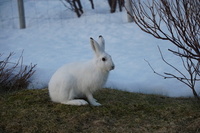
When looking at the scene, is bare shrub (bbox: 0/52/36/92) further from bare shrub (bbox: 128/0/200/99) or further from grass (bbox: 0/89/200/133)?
bare shrub (bbox: 128/0/200/99)

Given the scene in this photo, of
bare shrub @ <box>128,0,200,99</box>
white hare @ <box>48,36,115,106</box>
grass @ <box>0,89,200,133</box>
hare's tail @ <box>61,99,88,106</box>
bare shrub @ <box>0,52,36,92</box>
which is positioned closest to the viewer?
bare shrub @ <box>128,0,200,99</box>

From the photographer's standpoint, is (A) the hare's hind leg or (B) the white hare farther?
(A) the hare's hind leg

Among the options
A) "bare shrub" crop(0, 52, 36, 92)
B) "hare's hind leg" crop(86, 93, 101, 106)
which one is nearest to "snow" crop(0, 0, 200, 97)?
"bare shrub" crop(0, 52, 36, 92)

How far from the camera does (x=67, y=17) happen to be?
10.0m

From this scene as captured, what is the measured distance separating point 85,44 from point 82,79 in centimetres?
396

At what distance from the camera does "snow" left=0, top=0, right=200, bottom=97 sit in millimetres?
5898

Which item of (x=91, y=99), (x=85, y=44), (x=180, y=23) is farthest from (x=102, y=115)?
(x=85, y=44)

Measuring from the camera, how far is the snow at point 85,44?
19.3 ft

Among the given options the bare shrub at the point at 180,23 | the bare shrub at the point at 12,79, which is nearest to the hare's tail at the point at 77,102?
the bare shrub at the point at 180,23

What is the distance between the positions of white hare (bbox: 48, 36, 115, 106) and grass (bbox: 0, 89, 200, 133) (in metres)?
0.12

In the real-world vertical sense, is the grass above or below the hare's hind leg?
below

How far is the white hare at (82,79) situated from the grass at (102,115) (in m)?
0.12

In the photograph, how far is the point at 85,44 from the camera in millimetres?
8062

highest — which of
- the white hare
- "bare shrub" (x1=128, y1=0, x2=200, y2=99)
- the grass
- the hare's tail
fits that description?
"bare shrub" (x1=128, y1=0, x2=200, y2=99)
